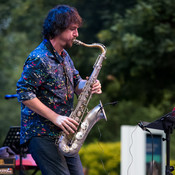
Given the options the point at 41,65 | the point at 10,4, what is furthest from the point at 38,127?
the point at 10,4

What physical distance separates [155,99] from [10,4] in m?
5.27

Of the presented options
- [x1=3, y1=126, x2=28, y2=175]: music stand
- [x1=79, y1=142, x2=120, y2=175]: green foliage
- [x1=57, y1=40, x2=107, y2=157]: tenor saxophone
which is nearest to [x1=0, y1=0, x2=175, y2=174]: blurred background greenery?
[x1=79, y1=142, x2=120, y2=175]: green foliage

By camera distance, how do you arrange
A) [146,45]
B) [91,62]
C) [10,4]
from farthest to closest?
[10,4] < [91,62] < [146,45]

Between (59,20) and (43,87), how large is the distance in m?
0.59

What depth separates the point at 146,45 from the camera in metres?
8.38

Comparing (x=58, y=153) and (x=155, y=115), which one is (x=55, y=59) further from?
(x=155, y=115)

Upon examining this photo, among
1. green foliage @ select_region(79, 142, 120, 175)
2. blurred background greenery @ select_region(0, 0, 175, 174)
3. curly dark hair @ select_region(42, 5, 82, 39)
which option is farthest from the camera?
green foliage @ select_region(79, 142, 120, 175)

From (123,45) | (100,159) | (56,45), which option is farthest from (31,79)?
(100,159)

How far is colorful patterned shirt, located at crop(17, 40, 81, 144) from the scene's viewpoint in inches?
113

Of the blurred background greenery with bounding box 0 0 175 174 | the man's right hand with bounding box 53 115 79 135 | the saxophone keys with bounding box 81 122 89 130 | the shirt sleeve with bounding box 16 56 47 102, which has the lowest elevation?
the blurred background greenery with bounding box 0 0 175 174

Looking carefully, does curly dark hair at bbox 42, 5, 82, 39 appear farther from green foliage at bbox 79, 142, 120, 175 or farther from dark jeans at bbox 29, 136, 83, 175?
green foliage at bbox 79, 142, 120, 175

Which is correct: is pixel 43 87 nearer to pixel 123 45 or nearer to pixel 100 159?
pixel 123 45

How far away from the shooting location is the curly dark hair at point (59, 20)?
3.00 metres

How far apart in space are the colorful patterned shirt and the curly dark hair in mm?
129
